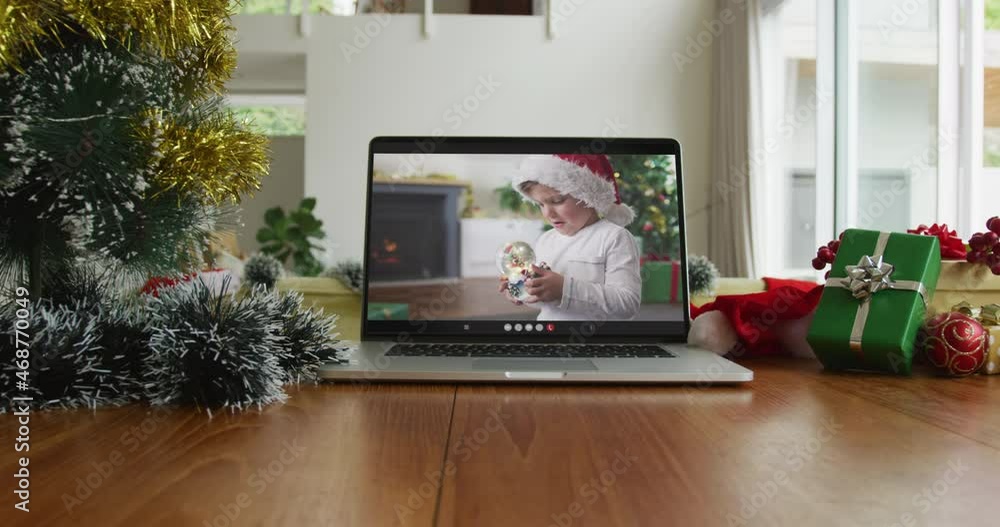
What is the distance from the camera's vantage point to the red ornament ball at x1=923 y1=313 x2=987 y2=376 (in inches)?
34.6

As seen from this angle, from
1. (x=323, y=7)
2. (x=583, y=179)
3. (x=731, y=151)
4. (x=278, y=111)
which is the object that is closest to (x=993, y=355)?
(x=583, y=179)

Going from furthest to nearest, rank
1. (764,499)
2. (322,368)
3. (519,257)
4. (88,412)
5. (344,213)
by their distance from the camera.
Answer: (344,213)
(519,257)
(322,368)
(88,412)
(764,499)

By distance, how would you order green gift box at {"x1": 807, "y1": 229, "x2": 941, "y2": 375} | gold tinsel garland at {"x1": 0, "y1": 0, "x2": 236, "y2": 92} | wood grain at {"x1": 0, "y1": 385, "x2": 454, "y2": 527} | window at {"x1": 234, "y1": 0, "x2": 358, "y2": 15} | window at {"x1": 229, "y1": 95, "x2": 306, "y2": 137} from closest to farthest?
1. wood grain at {"x1": 0, "y1": 385, "x2": 454, "y2": 527}
2. gold tinsel garland at {"x1": 0, "y1": 0, "x2": 236, "y2": 92}
3. green gift box at {"x1": 807, "y1": 229, "x2": 941, "y2": 375}
4. window at {"x1": 234, "y1": 0, "x2": 358, "y2": 15}
5. window at {"x1": 229, "y1": 95, "x2": 306, "y2": 137}

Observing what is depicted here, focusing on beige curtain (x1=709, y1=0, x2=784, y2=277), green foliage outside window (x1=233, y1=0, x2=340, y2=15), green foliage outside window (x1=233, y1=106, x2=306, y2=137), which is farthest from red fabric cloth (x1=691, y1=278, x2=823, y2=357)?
green foliage outside window (x1=233, y1=106, x2=306, y2=137)

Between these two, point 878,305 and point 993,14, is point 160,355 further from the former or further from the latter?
point 993,14

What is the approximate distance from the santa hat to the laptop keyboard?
153 millimetres

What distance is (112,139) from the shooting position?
2.25ft

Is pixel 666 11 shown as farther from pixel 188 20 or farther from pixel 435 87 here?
pixel 188 20

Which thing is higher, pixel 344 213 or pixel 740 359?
pixel 344 213

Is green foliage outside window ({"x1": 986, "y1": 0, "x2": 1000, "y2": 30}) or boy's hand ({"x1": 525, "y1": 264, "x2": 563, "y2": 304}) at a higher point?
green foliage outside window ({"x1": 986, "y1": 0, "x2": 1000, "y2": 30})

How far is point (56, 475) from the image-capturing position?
1.54 ft

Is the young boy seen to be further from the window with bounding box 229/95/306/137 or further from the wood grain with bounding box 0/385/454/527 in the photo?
the window with bounding box 229/95/306/137

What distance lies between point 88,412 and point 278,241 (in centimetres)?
549

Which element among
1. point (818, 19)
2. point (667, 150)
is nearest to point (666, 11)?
point (818, 19)
